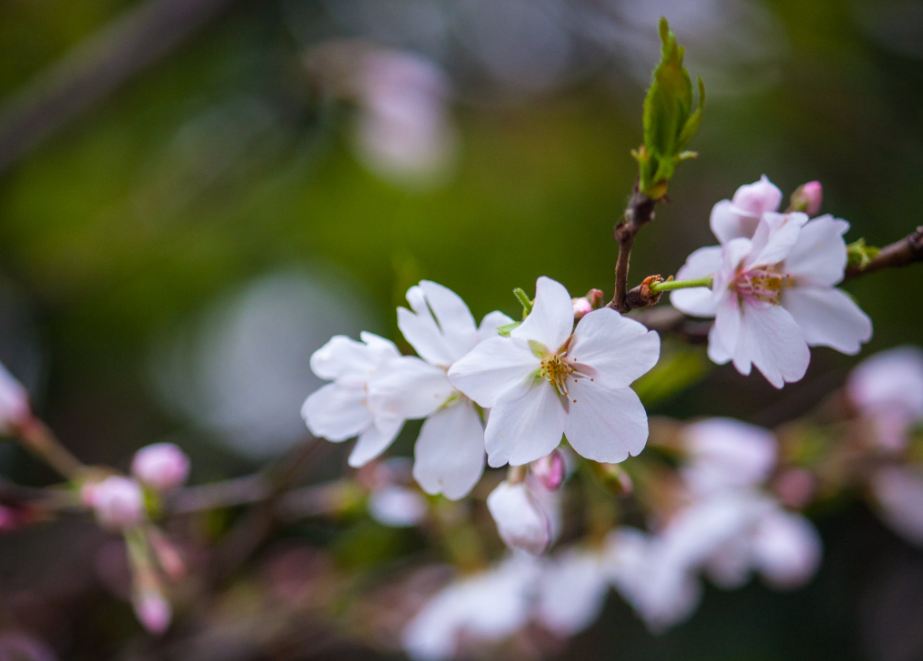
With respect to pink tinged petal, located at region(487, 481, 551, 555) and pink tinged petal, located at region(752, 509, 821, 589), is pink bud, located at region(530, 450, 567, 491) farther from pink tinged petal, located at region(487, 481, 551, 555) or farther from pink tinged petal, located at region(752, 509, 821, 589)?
pink tinged petal, located at region(752, 509, 821, 589)

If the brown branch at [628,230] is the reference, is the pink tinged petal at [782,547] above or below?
below

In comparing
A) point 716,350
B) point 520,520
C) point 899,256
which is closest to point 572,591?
point 520,520

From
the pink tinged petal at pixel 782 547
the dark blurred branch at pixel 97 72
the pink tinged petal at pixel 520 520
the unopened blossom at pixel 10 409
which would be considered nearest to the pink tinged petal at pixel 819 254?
the pink tinged petal at pixel 520 520

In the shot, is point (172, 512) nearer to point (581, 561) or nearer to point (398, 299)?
point (398, 299)

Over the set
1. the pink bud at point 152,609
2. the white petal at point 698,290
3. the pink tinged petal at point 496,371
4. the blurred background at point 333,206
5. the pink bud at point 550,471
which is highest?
the pink tinged petal at point 496,371

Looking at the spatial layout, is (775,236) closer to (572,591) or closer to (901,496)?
(572,591)

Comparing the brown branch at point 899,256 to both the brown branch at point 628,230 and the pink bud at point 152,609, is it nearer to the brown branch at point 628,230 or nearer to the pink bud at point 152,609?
the brown branch at point 628,230
